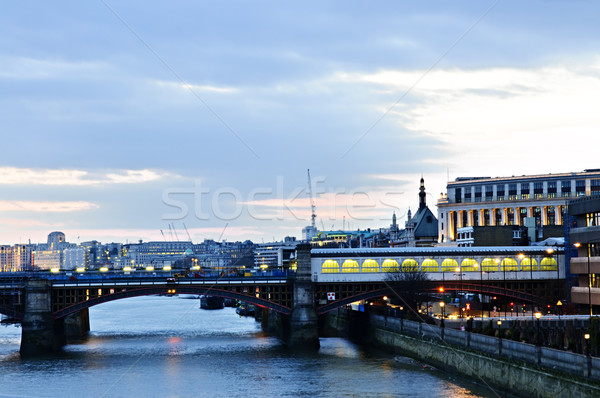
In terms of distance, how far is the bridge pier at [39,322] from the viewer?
11556 centimetres

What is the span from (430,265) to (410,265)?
4962 mm

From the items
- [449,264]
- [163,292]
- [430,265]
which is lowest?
[163,292]

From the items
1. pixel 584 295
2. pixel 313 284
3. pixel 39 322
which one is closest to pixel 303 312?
pixel 313 284

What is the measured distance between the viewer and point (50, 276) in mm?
135250

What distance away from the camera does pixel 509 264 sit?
5310 inches

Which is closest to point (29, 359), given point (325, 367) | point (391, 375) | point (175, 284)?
point (175, 284)

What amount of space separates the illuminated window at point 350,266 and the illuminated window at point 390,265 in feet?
12.8

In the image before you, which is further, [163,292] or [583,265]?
[163,292]

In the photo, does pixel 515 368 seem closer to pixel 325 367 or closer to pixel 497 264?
pixel 325 367

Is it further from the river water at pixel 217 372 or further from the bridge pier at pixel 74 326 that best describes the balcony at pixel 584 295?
the bridge pier at pixel 74 326

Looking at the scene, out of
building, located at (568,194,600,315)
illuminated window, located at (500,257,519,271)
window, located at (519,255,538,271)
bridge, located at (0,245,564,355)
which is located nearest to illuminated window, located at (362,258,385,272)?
bridge, located at (0,245,564,355)

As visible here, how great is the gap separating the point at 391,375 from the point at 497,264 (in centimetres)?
5032

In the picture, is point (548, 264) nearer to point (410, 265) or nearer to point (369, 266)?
point (410, 265)

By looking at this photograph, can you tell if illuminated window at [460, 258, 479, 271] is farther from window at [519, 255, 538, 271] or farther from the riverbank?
the riverbank
